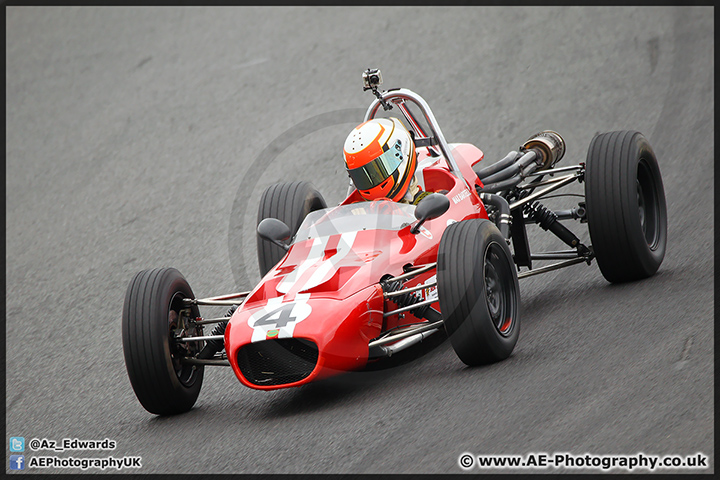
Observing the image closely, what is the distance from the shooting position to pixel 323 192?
11.3 meters

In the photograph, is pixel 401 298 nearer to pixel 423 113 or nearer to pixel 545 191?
pixel 423 113

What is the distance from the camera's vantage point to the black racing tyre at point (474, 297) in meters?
5.84

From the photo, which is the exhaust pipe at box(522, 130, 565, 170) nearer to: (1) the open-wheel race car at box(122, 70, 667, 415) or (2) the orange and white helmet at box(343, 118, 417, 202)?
(1) the open-wheel race car at box(122, 70, 667, 415)

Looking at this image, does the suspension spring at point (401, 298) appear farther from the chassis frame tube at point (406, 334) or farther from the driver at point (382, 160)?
the driver at point (382, 160)

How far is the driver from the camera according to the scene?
7055mm

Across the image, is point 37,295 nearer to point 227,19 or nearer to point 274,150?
point 274,150

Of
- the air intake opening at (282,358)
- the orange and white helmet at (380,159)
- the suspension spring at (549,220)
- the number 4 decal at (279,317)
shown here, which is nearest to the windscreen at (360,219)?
the orange and white helmet at (380,159)

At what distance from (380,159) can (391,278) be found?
43.3 inches

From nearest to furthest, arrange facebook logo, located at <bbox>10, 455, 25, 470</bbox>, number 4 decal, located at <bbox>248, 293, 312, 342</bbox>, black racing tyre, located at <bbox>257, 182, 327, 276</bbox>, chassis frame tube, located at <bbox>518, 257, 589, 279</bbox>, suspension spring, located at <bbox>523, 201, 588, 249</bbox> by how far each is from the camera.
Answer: number 4 decal, located at <bbox>248, 293, 312, 342</bbox>
facebook logo, located at <bbox>10, 455, 25, 470</bbox>
chassis frame tube, located at <bbox>518, 257, 589, 279</bbox>
suspension spring, located at <bbox>523, 201, 588, 249</bbox>
black racing tyre, located at <bbox>257, 182, 327, 276</bbox>

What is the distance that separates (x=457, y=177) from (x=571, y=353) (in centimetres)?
201

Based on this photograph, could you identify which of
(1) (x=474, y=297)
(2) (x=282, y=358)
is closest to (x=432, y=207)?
(1) (x=474, y=297)

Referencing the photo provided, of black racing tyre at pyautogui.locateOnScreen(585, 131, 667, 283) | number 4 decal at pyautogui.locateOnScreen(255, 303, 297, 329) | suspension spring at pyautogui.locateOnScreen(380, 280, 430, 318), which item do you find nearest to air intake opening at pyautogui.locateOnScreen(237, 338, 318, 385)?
number 4 decal at pyautogui.locateOnScreen(255, 303, 297, 329)

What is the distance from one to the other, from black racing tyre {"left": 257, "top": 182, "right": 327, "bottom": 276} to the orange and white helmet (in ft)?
3.34

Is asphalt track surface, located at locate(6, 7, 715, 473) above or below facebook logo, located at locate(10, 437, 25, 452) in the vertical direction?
above
